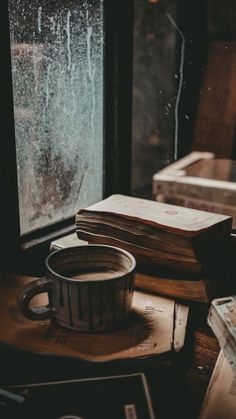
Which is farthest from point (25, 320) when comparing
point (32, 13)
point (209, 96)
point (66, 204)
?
point (209, 96)

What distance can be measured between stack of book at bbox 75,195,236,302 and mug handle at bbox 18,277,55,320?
331mm

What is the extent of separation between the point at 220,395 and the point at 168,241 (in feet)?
1.55

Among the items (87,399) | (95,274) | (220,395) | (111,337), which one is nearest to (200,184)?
(95,274)

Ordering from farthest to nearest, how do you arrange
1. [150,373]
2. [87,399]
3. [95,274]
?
[95,274], [150,373], [87,399]

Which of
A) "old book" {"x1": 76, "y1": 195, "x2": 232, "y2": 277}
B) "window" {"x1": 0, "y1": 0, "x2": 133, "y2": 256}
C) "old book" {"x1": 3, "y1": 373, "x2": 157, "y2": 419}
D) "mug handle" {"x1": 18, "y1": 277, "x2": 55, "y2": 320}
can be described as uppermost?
"window" {"x1": 0, "y1": 0, "x2": 133, "y2": 256}

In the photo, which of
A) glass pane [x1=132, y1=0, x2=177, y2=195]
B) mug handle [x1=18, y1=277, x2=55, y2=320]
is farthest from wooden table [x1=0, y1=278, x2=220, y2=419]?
glass pane [x1=132, y1=0, x2=177, y2=195]

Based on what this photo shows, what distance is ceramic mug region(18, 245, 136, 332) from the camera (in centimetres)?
122

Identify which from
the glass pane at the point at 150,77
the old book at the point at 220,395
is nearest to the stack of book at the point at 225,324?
the old book at the point at 220,395

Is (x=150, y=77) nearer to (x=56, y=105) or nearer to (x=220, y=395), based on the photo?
(x=56, y=105)

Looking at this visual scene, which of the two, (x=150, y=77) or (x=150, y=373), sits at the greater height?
(x=150, y=77)

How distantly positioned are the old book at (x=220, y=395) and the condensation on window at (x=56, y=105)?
816 millimetres

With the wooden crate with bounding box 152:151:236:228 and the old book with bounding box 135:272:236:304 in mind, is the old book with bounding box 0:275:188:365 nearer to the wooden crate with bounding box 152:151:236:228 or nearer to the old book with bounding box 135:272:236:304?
the old book with bounding box 135:272:236:304

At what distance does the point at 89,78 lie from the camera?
185cm

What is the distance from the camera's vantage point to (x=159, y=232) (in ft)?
4.76
